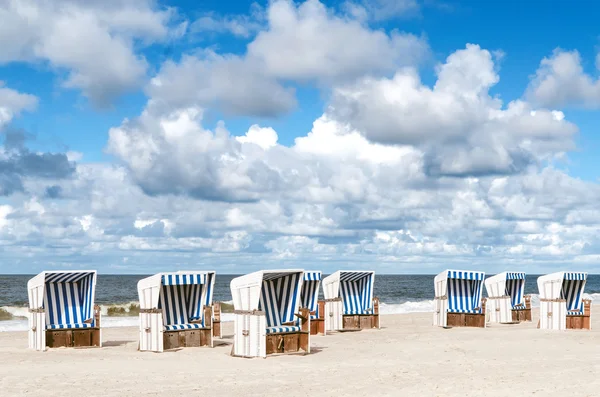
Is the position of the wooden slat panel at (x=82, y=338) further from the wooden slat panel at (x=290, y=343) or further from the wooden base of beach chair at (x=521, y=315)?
the wooden base of beach chair at (x=521, y=315)

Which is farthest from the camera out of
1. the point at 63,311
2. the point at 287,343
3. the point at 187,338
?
the point at 63,311

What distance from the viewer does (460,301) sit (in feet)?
78.4

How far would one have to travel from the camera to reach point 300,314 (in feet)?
54.2

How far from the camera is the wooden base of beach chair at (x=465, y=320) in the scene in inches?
928

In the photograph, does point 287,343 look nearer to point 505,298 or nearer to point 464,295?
point 464,295

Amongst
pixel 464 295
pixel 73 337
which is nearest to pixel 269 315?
pixel 73 337

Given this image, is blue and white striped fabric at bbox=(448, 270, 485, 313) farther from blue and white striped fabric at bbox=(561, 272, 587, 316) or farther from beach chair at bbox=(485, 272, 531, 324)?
blue and white striped fabric at bbox=(561, 272, 587, 316)

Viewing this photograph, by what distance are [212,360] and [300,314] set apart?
2.29 m

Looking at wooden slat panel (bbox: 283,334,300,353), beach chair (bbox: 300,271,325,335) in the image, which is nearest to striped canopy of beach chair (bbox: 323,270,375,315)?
beach chair (bbox: 300,271,325,335)

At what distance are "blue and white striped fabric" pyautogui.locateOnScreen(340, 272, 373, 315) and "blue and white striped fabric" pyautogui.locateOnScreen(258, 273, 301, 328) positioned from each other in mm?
6195

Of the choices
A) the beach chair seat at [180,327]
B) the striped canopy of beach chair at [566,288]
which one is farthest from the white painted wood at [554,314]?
the beach chair seat at [180,327]

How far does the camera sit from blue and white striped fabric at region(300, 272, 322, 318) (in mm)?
19516

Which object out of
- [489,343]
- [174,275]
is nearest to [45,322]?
[174,275]

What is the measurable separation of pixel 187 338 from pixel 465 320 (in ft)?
32.7
